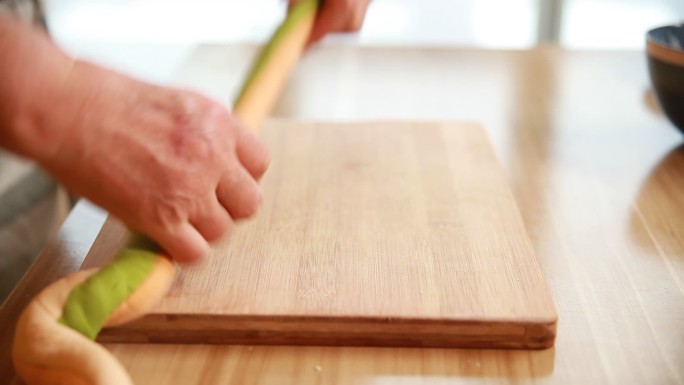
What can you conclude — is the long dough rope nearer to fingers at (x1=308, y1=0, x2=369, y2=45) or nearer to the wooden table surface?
the wooden table surface

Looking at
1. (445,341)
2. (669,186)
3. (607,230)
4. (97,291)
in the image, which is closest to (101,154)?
(97,291)

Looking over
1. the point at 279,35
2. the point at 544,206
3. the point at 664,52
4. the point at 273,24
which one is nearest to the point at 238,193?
the point at 279,35

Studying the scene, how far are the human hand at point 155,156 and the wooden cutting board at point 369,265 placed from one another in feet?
0.27

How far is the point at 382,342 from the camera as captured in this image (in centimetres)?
58

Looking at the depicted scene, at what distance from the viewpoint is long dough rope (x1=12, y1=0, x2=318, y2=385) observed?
46 centimetres

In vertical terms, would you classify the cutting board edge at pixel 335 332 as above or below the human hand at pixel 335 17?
below

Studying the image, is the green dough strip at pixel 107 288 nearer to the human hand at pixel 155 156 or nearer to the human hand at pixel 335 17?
the human hand at pixel 155 156

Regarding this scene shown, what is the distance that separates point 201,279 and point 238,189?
108 mm

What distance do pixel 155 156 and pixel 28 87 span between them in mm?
→ 95

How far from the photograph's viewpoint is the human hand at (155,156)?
461mm

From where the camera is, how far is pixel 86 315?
489mm

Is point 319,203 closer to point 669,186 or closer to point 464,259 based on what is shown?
point 464,259

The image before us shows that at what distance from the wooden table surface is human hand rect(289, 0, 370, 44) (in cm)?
20

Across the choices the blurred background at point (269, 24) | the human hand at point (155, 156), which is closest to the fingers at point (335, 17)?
the human hand at point (155, 156)
